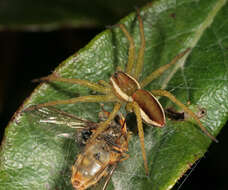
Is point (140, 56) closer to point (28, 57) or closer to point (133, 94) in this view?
point (133, 94)

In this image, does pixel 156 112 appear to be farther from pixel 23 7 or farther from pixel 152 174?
pixel 23 7

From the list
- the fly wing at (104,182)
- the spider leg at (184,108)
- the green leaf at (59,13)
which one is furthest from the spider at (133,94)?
the green leaf at (59,13)

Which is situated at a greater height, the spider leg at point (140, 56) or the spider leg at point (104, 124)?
the spider leg at point (140, 56)

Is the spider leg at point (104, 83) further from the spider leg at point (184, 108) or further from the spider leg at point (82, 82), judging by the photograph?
the spider leg at point (184, 108)

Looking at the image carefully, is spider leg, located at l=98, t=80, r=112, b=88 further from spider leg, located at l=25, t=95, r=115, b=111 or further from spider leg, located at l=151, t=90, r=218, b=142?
spider leg, located at l=151, t=90, r=218, b=142

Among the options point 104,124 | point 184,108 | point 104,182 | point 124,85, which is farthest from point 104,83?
point 104,182

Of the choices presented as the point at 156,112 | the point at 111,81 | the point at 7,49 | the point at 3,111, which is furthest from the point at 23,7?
the point at 156,112

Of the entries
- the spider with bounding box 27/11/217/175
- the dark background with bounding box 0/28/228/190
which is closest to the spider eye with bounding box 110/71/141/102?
the spider with bounding box 27/11/217/175

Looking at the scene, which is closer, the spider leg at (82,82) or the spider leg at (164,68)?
the spider leg at (82,82)
